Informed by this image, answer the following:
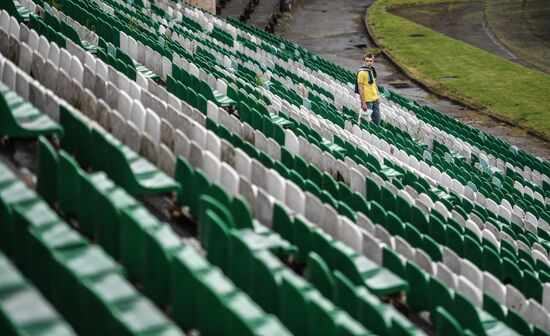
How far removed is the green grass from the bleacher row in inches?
222

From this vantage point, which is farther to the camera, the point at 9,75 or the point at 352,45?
the point at 352,45

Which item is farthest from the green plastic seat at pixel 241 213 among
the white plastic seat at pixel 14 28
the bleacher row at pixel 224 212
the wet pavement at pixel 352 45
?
the wet pavement at pixel 352 45

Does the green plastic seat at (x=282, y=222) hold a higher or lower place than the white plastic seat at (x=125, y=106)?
lower

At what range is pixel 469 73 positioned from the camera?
1616cm

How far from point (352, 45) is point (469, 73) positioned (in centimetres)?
270

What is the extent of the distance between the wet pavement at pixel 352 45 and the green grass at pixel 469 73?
0.91 feet

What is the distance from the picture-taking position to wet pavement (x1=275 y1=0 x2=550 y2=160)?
42.2 ft

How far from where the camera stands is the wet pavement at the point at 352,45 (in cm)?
1288

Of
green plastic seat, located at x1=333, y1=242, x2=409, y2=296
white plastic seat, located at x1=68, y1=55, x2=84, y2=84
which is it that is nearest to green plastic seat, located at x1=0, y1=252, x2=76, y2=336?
green plastic seat, located at x1=333, y1=242, x2=409, y2=296

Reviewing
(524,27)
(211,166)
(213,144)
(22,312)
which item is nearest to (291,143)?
(213,144)

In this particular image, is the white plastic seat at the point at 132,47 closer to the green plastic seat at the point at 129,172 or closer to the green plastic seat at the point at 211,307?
the green plastic seat at the point at 129,172

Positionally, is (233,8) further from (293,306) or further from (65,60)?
(293,306)

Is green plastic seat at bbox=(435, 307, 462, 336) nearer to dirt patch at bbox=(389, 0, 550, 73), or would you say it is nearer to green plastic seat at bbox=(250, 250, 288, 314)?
green plastic seat at bbox=(250, 250, 288, 314)

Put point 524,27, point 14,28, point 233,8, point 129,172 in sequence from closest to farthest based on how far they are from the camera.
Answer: point 129,172
point 14,28
point 233,8
point 524,27
